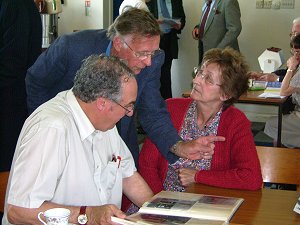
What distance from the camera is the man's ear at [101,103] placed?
173 centimetres

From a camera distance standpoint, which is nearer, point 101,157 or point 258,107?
point 101,157

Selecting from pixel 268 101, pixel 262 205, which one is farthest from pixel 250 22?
pixel 262 205

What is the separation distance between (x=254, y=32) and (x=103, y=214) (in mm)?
5570

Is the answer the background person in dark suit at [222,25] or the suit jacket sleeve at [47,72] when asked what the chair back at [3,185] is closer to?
the suit jacket sleeve at [47,72]

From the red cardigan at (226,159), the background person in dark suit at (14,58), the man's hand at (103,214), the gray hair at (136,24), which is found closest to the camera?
the man's hand at (103,214)

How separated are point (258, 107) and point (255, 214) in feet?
17.1

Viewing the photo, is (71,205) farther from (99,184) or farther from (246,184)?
(246,184)

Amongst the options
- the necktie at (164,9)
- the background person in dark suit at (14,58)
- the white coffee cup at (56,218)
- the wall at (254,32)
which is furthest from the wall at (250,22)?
the white coffee cup at (56,218)

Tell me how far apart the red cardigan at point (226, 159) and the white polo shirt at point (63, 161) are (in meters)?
0.52

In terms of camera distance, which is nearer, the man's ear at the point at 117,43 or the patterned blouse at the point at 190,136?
the man's ear at the point at 117,43

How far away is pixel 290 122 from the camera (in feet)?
14.3

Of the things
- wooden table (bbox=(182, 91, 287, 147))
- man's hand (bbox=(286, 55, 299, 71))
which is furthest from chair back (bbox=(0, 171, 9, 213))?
man's hand (bbox=(286, 55, 299, 71))

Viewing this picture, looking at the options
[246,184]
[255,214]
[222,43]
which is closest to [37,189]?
[255,214]

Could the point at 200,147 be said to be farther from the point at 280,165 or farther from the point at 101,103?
the point at 101,103
